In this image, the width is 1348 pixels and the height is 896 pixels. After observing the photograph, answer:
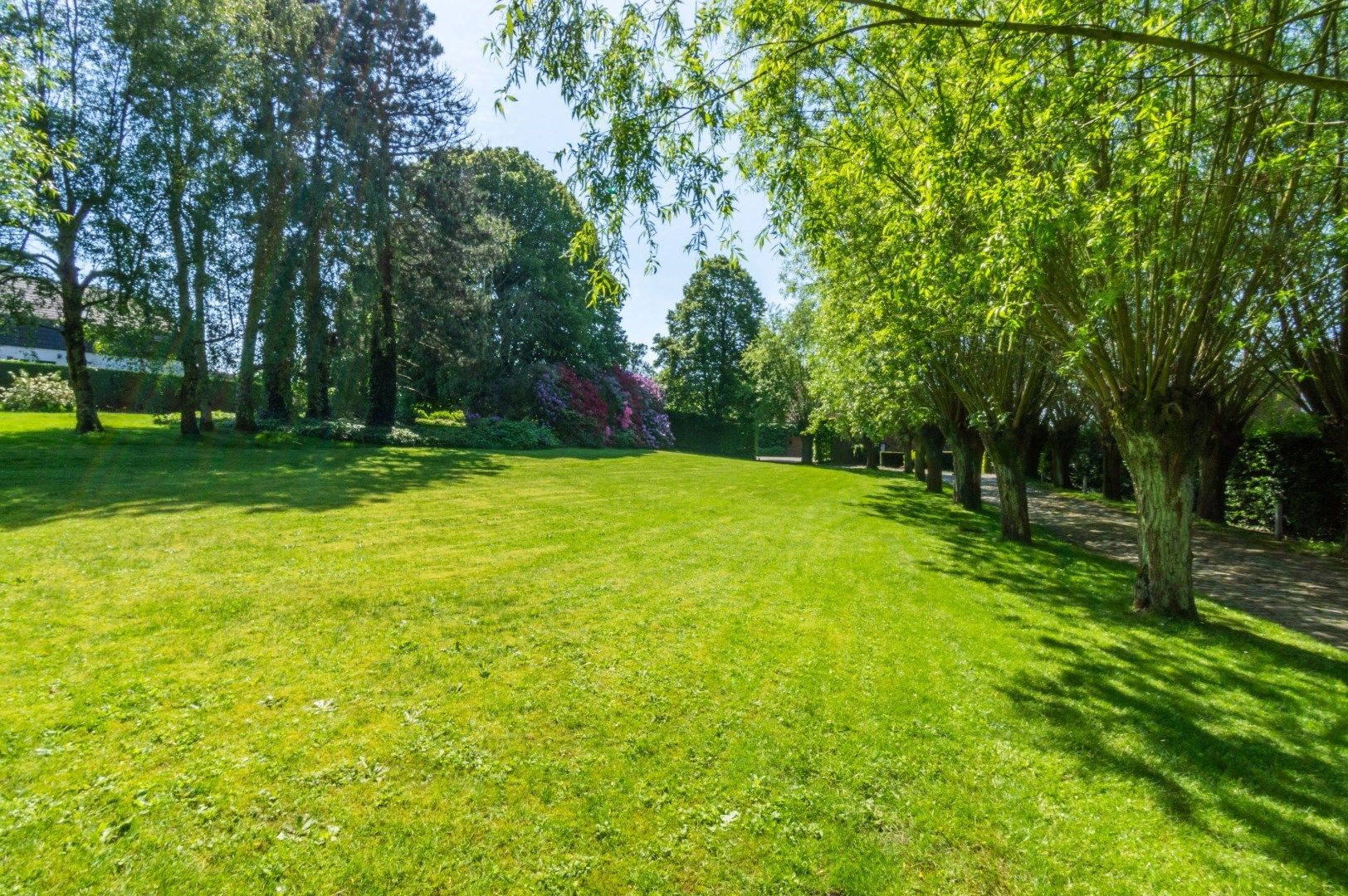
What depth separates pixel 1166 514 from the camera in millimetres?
6680

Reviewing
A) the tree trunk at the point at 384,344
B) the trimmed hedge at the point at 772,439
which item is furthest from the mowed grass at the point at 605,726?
the trimmed hedge at the point at 772,439

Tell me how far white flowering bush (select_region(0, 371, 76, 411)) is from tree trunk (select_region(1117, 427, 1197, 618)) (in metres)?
29.2

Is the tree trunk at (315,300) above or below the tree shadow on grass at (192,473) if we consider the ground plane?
above

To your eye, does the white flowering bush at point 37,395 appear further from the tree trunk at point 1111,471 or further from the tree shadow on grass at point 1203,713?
the tree trunk at point 1111,471

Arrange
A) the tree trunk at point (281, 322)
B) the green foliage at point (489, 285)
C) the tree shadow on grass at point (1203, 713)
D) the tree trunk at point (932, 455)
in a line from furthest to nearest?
the green foliage at point (489, 285) < the tree trunk at point (932, 455) < the tree trunk at point (281, 322) < the tree shadow on grass at point (1203, 713)

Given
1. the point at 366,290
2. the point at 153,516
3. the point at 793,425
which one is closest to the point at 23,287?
the point at 366,290

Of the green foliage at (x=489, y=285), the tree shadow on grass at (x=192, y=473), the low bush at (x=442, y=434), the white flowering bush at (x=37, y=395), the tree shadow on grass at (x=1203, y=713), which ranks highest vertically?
the green foliage at (x=489, y=285)

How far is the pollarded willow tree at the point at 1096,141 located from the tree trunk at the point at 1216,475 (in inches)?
414

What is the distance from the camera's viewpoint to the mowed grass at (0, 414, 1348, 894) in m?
2.56

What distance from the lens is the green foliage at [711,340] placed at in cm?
4431

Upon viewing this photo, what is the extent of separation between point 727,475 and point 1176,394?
46.5 ft

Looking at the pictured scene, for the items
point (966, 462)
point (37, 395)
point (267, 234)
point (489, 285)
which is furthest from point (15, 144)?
point (489, 285)

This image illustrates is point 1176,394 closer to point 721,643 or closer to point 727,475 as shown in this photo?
point 721,643

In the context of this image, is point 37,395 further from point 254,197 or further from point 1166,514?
point 1166,514
